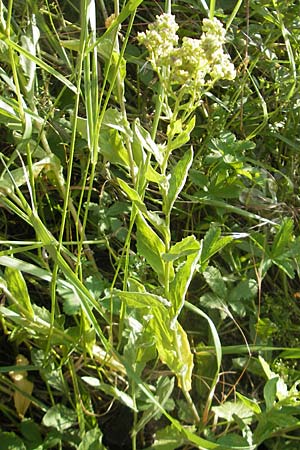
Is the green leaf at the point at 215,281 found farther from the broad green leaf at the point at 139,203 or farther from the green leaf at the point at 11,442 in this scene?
the green leaf at the point at 11,442

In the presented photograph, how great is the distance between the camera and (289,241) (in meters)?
1.13

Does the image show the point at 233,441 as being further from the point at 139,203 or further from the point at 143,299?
the point at 139,203

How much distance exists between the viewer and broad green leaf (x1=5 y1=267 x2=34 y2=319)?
94 centimetres

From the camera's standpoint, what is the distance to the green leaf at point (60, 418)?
1008 millimetres

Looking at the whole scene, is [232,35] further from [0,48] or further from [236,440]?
[236,440]

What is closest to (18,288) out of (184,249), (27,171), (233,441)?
(27,171)

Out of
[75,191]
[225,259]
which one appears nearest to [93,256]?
[75,191]

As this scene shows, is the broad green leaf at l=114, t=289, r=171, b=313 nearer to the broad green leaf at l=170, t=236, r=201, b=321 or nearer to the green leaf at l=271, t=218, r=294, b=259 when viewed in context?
the broad green leaf at l=170, t=236, r=201, b=321

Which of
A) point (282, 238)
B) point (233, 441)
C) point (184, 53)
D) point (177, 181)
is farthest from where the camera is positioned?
point (282, 238)

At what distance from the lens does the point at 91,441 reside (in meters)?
0.98

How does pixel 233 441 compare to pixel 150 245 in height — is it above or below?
below

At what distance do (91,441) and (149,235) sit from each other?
0.33 metres

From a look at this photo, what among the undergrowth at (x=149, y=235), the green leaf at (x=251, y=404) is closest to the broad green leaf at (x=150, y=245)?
the undergrowth at (x=149, y=235)

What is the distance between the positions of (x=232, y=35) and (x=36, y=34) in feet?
1.40
